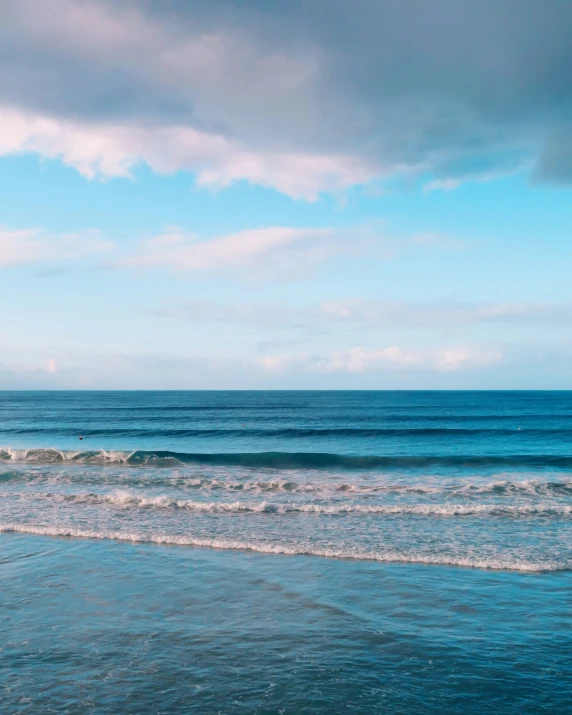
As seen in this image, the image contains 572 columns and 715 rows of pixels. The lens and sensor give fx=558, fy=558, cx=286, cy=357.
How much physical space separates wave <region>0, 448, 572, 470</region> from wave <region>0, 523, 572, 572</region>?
1754cm

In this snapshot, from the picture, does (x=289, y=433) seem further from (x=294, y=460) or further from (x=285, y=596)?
(x=285, y=596)

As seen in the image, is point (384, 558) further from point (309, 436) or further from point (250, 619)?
point (309, 436)

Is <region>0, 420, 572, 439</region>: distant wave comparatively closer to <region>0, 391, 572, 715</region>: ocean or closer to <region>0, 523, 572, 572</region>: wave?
<region>0, 391, 572, 715</region>: ocean

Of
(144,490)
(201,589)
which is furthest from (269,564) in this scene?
(144,490)

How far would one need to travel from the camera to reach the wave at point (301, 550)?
48.8 feet

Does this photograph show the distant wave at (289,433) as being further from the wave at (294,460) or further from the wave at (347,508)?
the wave at (347,508)

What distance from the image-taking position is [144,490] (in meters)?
26.8

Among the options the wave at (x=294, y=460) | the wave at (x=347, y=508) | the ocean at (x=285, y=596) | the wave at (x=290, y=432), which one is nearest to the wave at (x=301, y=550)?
the ocean at (x=285, y=596)

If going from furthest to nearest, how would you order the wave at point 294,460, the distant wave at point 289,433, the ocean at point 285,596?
the distant wave at point 289,433 < the wave at point 294,460 < the ocean at point 285,596

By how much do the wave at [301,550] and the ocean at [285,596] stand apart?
0.27 ft

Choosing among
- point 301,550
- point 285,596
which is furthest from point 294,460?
point 285,596

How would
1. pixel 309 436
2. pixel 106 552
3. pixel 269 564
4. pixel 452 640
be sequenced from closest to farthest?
pixel 452 640 → pixel 269 564 → pixel 106 552 → pixel 309 436

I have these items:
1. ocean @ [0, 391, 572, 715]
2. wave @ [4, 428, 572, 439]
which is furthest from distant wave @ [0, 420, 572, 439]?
ocean @ [0, 391, 572, 715]

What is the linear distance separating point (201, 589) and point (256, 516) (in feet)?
27.0
